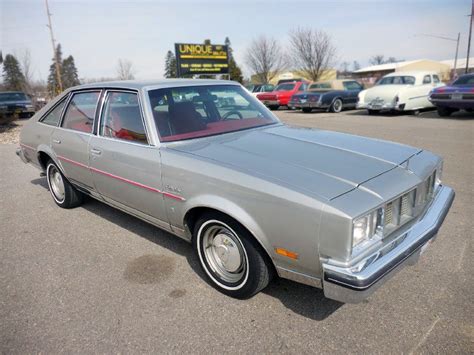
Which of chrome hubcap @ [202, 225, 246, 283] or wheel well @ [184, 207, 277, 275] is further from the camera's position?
chrome hubcap @ [202, 225, 246, 283]

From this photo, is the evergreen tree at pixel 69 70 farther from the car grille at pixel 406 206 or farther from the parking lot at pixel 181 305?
the car grille at pixel 406 206

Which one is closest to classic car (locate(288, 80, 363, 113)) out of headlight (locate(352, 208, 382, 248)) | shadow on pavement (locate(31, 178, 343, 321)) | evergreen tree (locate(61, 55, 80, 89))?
shadow on pavement (locate(31, 178, 343, 321))

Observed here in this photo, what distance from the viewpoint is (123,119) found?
338 cm

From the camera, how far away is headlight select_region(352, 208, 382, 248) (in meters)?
2.03

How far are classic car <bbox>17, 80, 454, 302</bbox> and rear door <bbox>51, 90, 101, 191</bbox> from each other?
0.08 feet

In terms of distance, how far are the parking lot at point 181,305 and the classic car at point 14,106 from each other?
15.3 metres

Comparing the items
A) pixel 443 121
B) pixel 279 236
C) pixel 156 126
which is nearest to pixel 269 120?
pixel 156 126

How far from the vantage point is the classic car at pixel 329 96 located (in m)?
16.0

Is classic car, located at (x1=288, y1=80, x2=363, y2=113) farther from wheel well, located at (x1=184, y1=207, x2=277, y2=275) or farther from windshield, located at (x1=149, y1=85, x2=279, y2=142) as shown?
wheel well, located at (x1=184, y1=207, x2=277, y2=275)

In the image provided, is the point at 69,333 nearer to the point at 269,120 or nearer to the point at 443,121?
the point at 269,120

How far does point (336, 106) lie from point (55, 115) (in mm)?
13769

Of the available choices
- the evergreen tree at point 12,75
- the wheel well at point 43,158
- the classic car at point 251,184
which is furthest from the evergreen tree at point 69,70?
the classic car at point 251,184

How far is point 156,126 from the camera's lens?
120 inches

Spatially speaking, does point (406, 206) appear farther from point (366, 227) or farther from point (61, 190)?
point (61, 190)
